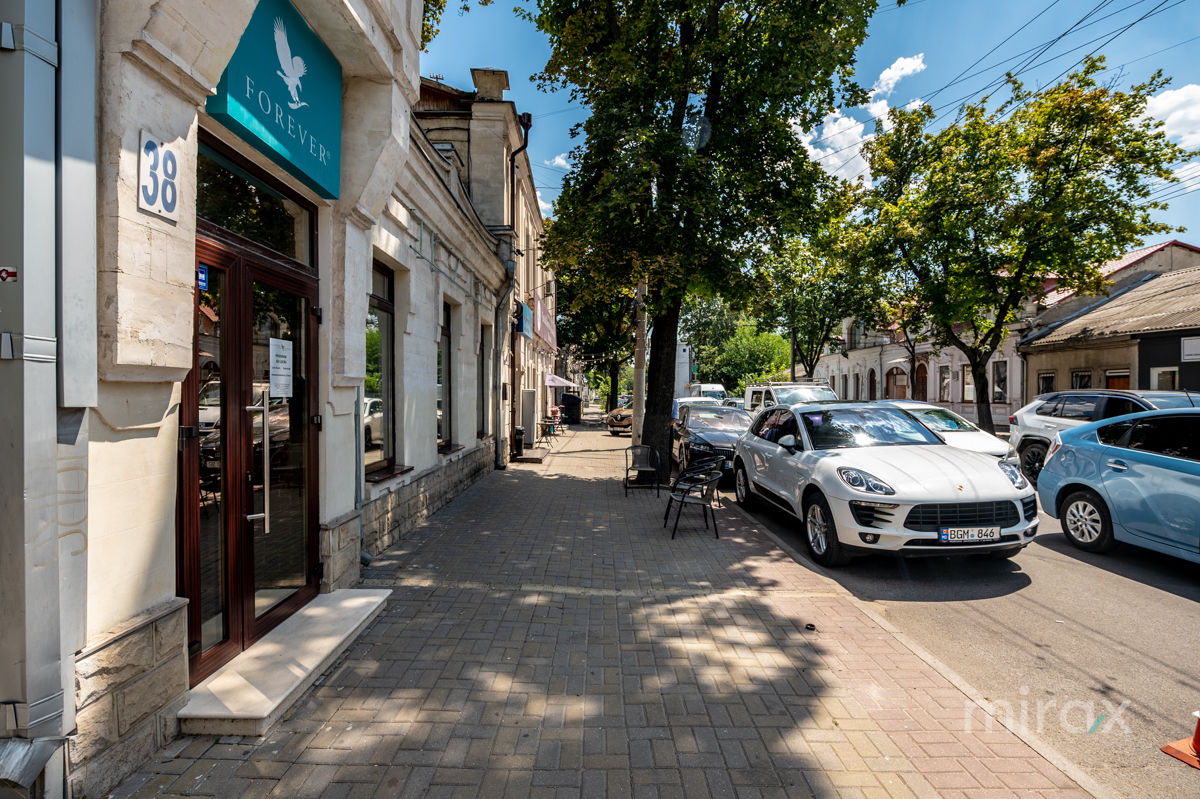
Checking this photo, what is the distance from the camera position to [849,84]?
11.7 m

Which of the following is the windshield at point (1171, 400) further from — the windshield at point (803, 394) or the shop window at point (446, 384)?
the shop window at point (446, 384)

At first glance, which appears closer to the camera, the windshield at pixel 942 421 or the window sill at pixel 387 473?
the window sill at pixel 387 473

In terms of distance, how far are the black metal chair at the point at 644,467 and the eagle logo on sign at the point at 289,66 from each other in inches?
294

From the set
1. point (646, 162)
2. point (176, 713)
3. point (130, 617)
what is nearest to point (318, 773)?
point (176, 713)

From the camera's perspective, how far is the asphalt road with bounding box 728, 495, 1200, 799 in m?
2.92

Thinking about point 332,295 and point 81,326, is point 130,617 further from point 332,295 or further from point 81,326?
point 332,295

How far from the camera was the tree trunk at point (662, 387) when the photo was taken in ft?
37.9

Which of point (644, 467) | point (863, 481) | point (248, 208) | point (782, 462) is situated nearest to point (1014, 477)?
point (863, 481)

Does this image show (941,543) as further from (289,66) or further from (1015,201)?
(1015,201)

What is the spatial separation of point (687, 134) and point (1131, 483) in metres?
8.56

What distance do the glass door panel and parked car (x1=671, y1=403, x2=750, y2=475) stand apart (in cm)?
724

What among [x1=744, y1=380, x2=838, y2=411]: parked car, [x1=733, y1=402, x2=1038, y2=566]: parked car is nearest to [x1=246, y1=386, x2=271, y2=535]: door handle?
[x1=733, y1=402, x2=1038, y2=566]: parked car

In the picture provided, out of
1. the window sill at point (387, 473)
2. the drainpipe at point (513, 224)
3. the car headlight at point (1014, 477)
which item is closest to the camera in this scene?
the car headlight at point (1014, 477)

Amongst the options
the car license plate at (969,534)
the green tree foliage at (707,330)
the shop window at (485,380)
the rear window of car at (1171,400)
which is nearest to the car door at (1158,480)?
the car license plate at (969,534)
